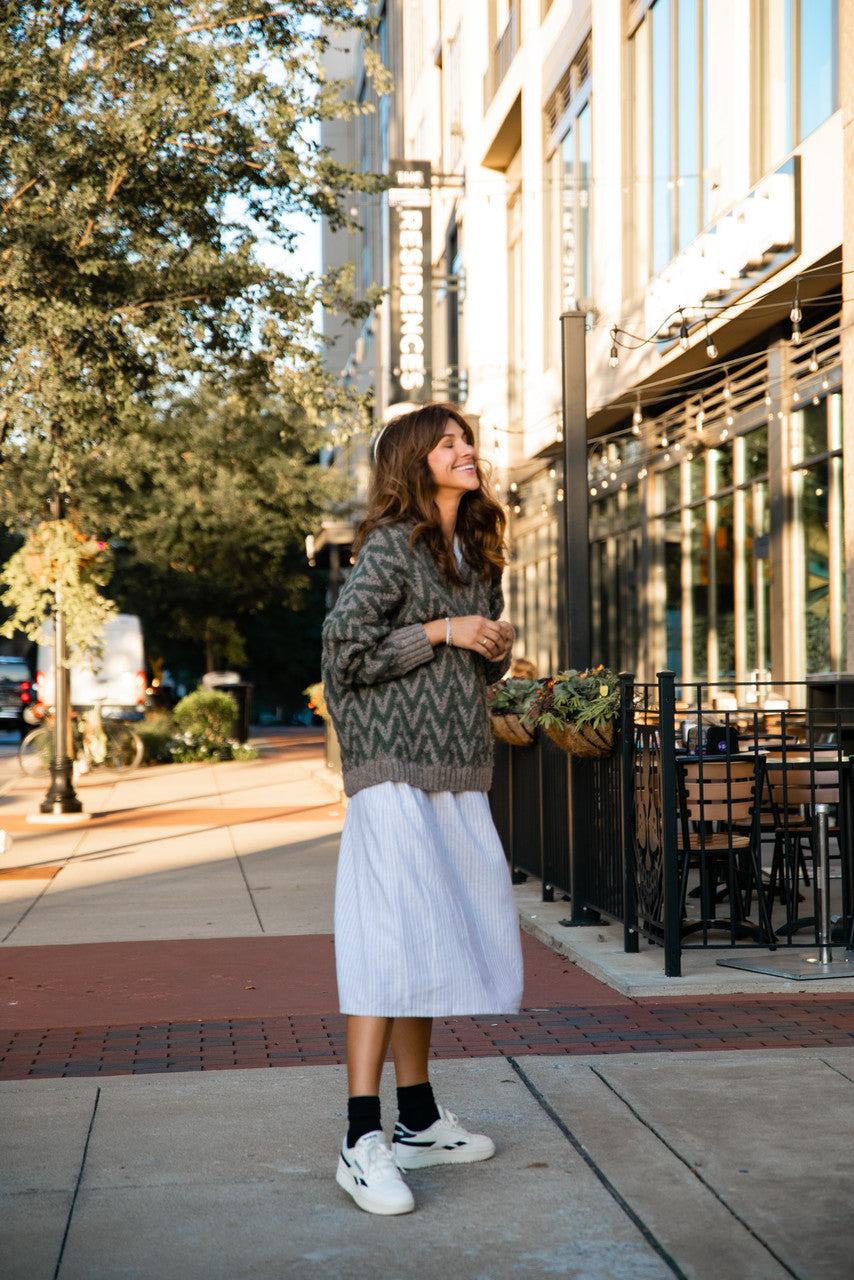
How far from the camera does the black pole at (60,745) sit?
1497 centimetres

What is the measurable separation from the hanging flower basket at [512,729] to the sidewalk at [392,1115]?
1.03 m

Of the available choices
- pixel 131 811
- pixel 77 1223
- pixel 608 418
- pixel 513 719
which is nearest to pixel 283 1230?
pixel 77 1223

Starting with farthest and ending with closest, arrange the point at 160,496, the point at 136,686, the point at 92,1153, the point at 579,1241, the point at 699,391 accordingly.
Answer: the point at 160,496 → the point at 136,686 → the point at 699,391 → the point at 92,1153 → the point at 579,1241

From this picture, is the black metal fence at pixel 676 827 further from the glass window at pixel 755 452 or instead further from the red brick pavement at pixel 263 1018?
the glass window at pixel 755 452

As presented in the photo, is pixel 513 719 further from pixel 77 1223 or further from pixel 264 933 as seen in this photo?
pixel 77 1223

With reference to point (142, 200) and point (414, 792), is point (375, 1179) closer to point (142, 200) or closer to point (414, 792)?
point (414, 792)

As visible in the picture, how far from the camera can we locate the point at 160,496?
28578 mm

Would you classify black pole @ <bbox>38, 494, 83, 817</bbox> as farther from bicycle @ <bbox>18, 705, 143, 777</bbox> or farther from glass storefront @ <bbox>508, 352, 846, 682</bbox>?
bicycle @ <bbox>18, 705, 143, 777</bbox>

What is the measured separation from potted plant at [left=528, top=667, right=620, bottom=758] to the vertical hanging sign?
16632 millimetres

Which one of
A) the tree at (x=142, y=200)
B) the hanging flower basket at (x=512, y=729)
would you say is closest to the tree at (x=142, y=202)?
the tree at (x=142, y=200)

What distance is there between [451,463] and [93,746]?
1922 centimetres

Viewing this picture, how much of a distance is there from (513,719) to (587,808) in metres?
1.40

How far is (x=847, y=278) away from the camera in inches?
445

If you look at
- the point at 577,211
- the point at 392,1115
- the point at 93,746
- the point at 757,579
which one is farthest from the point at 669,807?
the point at 93,746
